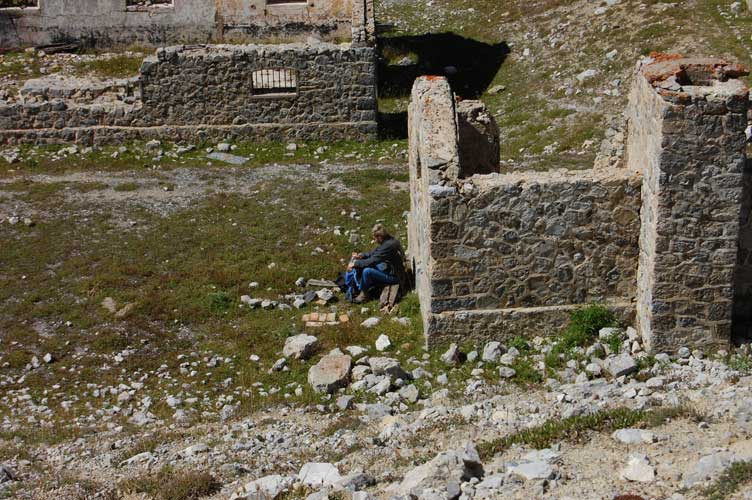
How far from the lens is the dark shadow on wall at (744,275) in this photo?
1057 centimetres

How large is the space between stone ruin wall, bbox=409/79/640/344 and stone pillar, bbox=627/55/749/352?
1.12ft

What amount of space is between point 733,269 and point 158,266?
7.72 meters

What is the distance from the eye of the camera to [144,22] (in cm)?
2509

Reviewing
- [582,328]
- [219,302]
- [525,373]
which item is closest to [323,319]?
[219,302]

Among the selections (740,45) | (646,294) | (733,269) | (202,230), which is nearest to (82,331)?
(202,230)

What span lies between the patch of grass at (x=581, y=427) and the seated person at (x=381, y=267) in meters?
4.55

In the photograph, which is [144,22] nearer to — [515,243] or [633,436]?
[515,243]

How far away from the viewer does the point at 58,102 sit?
19.8m

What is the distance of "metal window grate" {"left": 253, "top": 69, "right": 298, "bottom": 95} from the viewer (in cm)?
2027

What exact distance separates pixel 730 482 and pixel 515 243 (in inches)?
177

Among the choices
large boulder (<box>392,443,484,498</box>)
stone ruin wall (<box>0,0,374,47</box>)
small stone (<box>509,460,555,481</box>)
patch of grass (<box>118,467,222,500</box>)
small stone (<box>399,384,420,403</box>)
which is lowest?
patch of grass (<box>118,467,222,500</box>)

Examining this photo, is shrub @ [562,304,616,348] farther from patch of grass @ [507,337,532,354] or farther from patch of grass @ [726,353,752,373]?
patch of grass @ [726,353,752,373]

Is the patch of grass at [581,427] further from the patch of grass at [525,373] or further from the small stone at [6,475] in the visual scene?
the small stone at [6,475]

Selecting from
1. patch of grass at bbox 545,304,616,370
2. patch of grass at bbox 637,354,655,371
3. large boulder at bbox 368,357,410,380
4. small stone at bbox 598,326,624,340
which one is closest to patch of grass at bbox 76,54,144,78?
large boulder at bbox 368,357,410,380
